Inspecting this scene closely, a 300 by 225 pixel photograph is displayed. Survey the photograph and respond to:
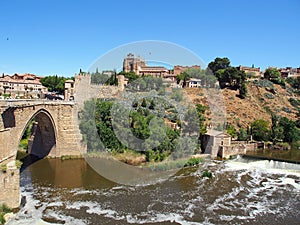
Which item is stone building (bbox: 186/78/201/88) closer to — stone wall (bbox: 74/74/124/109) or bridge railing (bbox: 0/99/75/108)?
stone wall (bbox: 74/74/124/109)

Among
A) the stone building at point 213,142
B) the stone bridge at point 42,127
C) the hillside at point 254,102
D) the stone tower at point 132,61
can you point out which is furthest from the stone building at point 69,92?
the stone building at point 213,142

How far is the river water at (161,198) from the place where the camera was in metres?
9.80

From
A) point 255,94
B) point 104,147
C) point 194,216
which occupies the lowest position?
point 194,216

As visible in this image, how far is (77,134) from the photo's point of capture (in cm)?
1712

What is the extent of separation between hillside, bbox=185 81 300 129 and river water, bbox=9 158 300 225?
14.9 m

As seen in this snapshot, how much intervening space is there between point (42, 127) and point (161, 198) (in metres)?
8.92

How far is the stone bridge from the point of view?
11352 mm

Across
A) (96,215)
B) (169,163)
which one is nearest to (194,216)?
(96,215)

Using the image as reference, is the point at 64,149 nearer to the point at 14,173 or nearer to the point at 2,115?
the point at 2,115

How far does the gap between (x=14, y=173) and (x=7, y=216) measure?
4.48 feet

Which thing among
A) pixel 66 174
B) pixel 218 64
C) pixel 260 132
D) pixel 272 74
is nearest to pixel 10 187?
pixel 66 174

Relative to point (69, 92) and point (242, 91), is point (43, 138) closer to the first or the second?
point (69, 92)

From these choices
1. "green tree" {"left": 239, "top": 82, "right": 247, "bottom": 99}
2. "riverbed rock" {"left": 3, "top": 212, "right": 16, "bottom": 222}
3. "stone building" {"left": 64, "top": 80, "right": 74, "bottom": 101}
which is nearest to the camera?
"riverbed rock" {"left": 3, "top": 212, "right": 16, "bottom": 222}

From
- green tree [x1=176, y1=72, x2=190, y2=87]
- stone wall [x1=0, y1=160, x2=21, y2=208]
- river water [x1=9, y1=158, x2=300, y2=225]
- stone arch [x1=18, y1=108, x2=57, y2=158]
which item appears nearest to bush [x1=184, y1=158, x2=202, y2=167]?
river water [x1=9, y1=158, x2=300, y2=225]
